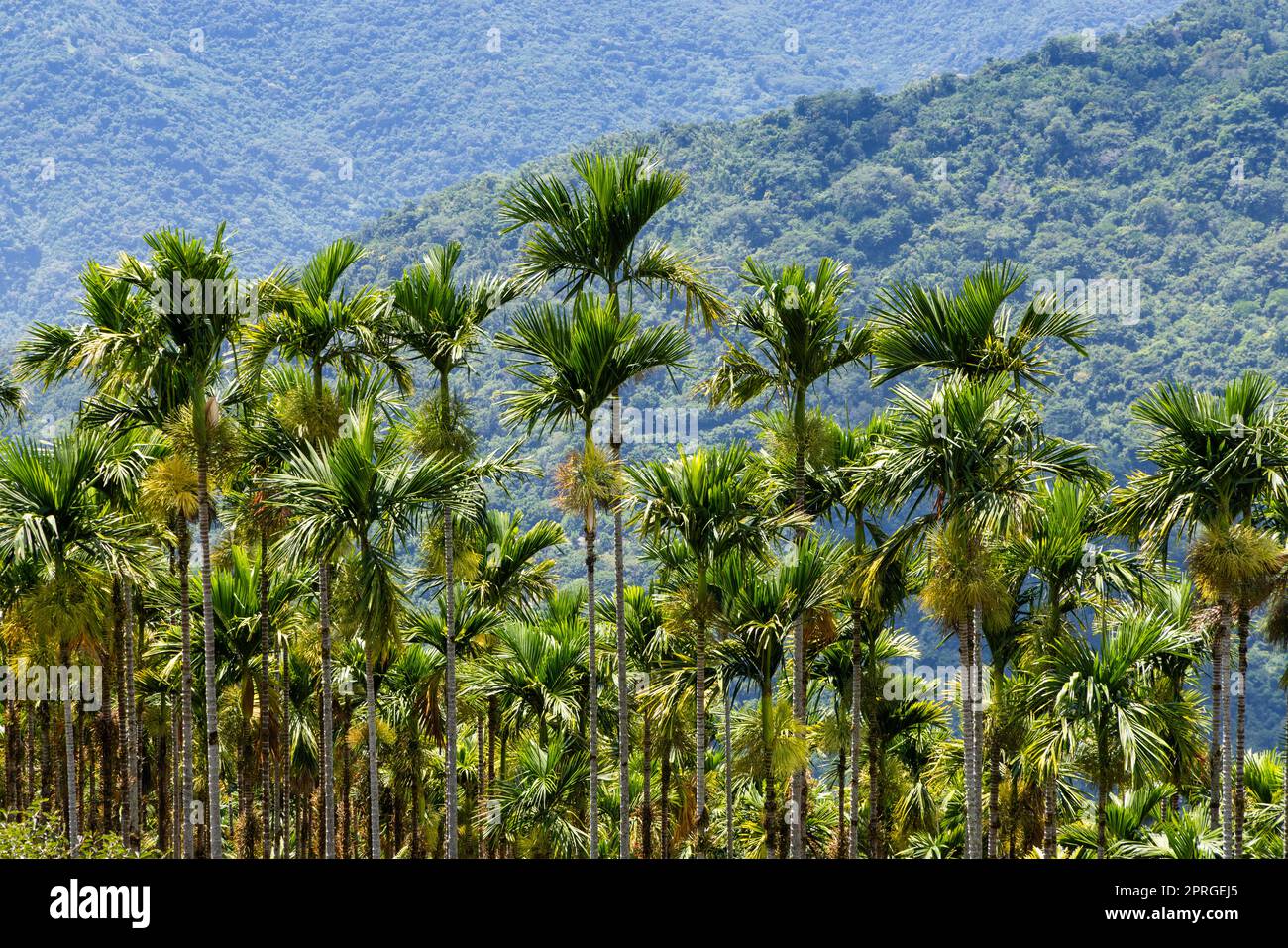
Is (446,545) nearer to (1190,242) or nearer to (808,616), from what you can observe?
(808,616)

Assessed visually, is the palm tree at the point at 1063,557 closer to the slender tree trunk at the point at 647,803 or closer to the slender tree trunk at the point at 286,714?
the slender tree trunk at the point at 647,803

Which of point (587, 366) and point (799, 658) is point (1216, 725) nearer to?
point (799, 658)

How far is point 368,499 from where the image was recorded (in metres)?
20.0

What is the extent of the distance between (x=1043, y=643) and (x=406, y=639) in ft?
37.1

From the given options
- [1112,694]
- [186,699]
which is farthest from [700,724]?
[186,699]

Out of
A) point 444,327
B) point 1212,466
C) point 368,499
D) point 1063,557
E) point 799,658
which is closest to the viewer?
point 368,499

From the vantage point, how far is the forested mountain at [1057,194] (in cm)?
11800

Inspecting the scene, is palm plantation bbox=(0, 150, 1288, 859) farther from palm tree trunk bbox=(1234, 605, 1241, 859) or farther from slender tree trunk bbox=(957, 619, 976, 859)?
palm tree trunk bbox=(1234, 605, 1241, 859)

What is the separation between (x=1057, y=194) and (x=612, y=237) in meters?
136

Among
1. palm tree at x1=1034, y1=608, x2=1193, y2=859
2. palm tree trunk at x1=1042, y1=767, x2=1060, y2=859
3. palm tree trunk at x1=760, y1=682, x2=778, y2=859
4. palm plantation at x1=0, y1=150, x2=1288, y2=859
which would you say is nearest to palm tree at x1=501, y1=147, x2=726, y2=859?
palm plantation at x1=0, y1=150, x2=1288, y2=859

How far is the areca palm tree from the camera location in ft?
65.1

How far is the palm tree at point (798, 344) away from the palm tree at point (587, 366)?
5.58 ft
